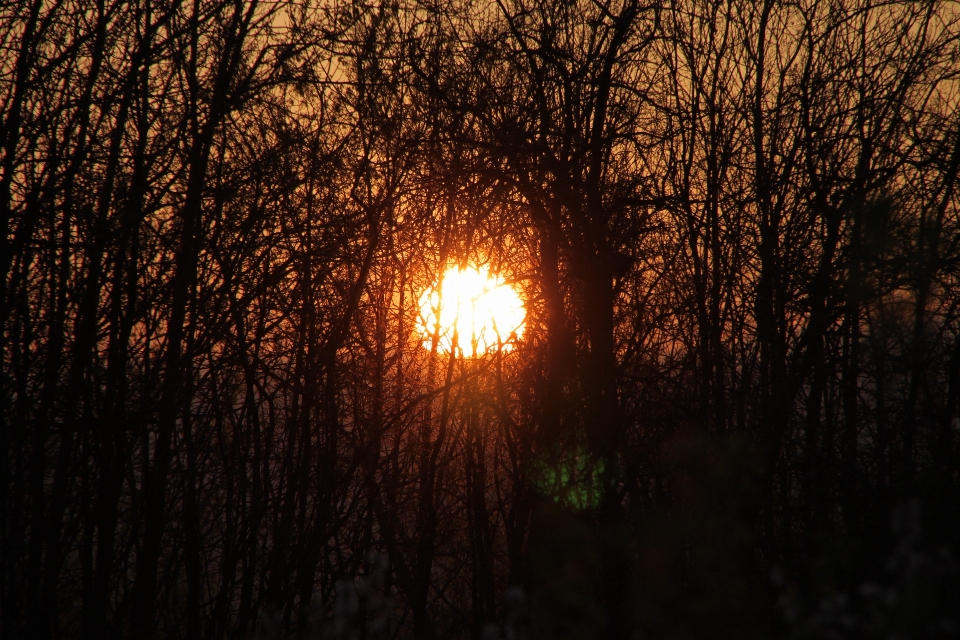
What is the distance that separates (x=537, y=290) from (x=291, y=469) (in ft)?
10.5

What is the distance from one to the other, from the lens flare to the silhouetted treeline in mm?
252

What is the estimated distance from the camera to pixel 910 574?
6.39 ft

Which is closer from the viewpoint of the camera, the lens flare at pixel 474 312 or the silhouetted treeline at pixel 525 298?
the silhouetted treeline at pixel 525 298

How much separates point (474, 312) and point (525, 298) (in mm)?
827

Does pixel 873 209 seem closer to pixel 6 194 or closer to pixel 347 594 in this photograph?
pixel 347 594

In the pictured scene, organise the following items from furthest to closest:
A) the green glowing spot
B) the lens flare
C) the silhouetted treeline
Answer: the lens flare, the green glowing spot, the silhouetted treeline

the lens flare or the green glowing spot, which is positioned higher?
the lens flare

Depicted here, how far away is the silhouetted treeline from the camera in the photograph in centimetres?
407

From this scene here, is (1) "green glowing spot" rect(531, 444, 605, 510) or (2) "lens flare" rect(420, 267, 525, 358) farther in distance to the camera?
(2) "lens flare" rect(420, 267, 525, 358)

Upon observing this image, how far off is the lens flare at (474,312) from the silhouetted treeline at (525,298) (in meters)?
0.25

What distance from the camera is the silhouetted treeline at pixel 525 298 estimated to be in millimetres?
4066

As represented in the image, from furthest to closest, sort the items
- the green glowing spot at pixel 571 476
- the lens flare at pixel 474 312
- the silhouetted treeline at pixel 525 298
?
the lens flare at pixel 474 312 < the green glowing spot at pixel 571 476 < the silhouetted treeline at pixel 525 298

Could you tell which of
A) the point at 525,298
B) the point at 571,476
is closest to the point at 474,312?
the point at 525,298

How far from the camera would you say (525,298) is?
7641 mm
